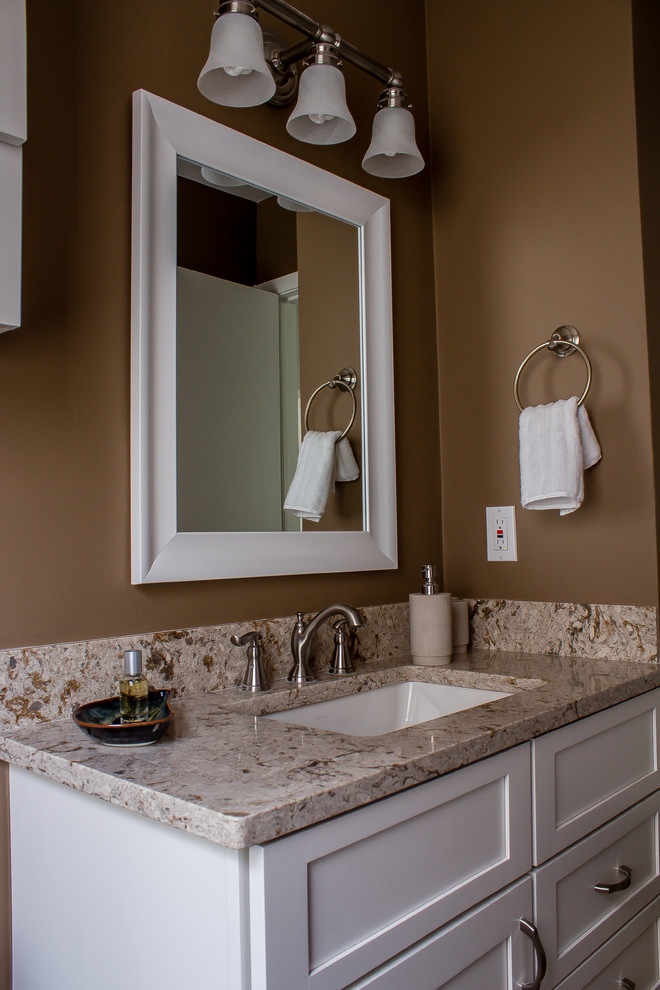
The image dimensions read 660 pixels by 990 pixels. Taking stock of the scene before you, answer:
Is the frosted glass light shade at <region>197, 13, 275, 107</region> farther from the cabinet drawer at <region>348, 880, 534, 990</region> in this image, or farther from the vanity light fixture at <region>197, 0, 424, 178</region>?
the cabinet drawer at <region>348, 880, 534, 990</region>

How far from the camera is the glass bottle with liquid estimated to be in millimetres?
1003

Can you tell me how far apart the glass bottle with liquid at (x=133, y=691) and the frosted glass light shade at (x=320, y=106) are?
38.2 inches

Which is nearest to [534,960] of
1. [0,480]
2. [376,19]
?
[0,480]

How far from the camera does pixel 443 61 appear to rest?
191cm

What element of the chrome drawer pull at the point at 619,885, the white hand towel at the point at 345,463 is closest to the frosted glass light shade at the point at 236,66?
the white hand towel at the point at 345,463

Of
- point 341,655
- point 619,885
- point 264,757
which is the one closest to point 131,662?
point 264,757

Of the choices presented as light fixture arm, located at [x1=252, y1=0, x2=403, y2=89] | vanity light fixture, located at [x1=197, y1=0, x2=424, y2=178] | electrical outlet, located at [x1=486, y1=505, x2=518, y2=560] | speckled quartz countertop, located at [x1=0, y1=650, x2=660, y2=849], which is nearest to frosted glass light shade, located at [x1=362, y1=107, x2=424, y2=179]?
vanity light fixture, located at [x1=197, y1=0, x2=424, y2=178]

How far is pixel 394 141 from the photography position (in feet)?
4.97

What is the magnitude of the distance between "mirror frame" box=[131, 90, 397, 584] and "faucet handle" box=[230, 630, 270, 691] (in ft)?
0.36

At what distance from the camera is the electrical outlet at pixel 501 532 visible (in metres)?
1.74

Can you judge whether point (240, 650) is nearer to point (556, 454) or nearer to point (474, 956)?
point (474, 956)

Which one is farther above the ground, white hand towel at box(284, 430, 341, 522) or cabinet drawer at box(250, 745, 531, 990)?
white hand towel at box(284, 430, 341, 522)

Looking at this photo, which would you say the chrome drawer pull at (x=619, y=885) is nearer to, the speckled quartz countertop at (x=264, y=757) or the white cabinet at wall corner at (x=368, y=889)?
the white cabinet at wall corner at (x=368, y=889)

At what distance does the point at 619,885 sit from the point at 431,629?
0.55 metres
